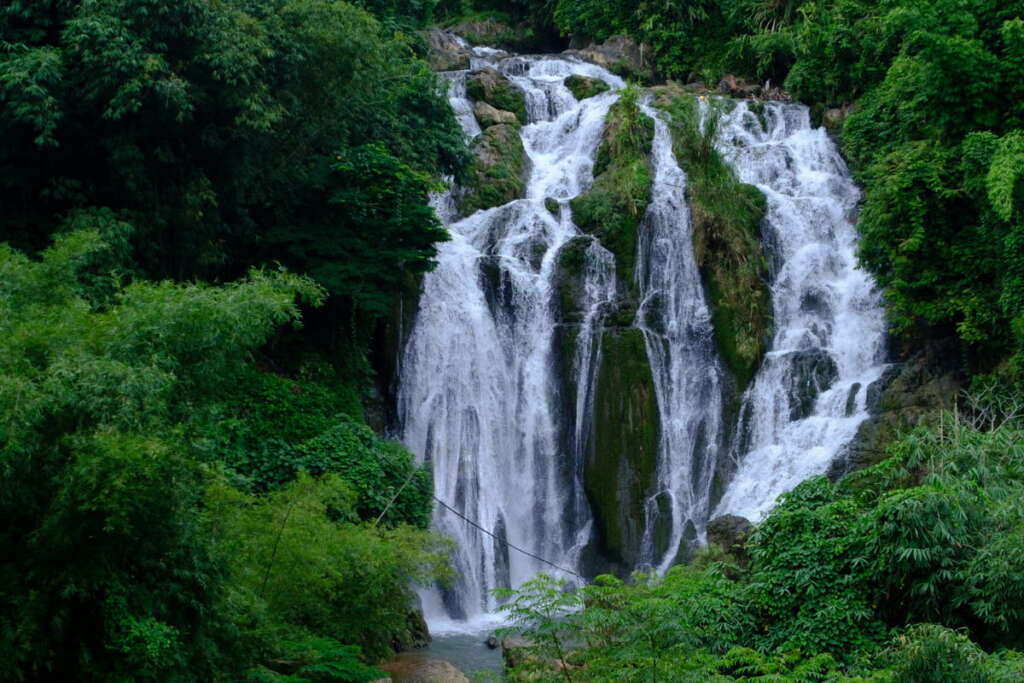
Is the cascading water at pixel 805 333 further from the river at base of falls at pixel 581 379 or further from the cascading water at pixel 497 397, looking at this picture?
the cascading water at pixel 497 397

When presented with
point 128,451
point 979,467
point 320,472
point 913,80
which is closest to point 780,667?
point 979,467

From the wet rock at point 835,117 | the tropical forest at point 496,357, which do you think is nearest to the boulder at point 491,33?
the tropical forest at point 496,357

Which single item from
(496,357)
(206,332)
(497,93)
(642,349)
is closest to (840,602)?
(206,332)

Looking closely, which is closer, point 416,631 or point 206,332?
point 206,332

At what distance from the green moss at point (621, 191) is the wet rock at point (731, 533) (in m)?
6.52

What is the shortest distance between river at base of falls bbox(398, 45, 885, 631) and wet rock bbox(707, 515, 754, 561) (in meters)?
2.36

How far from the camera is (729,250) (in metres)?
23.4

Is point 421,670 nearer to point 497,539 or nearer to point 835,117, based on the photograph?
point 497,539

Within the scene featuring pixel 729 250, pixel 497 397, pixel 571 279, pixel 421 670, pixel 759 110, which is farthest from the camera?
pixel 759 110

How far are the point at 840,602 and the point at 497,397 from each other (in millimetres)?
9975

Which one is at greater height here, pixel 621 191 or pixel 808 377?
pixel 621 191

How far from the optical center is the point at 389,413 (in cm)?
2178

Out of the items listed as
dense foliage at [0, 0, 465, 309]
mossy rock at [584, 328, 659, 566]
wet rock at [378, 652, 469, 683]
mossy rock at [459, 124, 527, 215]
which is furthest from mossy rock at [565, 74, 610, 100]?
wet rock at [378, 652, 469, 683]

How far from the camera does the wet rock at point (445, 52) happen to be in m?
32.4
